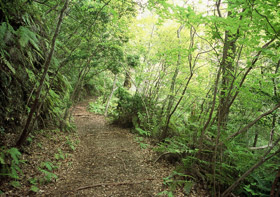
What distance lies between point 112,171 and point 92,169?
26.3 inches

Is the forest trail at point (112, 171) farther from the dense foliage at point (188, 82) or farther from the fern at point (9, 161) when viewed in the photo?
the fern at point (9, 161)

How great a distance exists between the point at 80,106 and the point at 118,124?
6343 millimetres

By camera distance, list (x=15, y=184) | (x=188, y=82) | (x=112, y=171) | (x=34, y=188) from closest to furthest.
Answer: (x=15, y=184), (x=34, y=188), (x=112, y=171), (x=188, y=82)

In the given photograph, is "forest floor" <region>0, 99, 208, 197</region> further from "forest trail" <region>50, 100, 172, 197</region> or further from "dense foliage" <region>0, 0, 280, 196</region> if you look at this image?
"dense foliage" <region>0, 0, 280, 196</region>

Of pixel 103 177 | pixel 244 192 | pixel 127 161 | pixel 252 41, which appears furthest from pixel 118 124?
pixel 252 41

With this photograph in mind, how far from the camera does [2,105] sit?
13.5 feet

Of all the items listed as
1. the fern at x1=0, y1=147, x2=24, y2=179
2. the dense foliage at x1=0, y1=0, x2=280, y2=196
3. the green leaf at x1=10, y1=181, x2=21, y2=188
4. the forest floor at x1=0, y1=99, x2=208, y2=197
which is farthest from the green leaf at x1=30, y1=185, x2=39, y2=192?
the dense foliage at x1=0, y1=0, x2=280, y2=196

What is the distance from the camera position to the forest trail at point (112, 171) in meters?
4.25

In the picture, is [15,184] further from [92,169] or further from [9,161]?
[92,169]

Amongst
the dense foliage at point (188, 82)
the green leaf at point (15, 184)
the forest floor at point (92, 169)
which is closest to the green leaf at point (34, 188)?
the forest floor at point (92, 169)

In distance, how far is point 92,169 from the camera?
5375mm

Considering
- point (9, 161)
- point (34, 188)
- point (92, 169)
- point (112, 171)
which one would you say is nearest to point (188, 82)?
point (112, 171)

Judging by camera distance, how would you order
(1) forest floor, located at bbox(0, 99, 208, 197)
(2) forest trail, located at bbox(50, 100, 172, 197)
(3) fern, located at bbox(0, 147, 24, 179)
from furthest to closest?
(2) forest trail, located at bbox(50, 100, 172, 197) → (1) forest floor, located at bbox(0, 99, 208, 197) → (3) fern, located at bbox(0, 147, 24, 179)

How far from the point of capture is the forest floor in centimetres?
404
